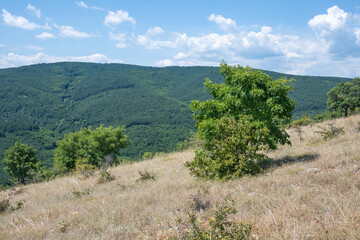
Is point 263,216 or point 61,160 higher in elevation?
point 263,216

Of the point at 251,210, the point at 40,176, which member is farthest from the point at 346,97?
the point at 40,176

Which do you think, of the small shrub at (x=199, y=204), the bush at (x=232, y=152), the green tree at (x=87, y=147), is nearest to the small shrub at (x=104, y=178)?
the bush at (x=232, y=152)

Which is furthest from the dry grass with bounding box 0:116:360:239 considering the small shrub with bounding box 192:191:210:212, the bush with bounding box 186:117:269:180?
the bush with bounding box 186:117:269:180

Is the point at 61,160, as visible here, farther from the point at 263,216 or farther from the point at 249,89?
the point at 263,216

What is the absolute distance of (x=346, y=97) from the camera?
29.5m

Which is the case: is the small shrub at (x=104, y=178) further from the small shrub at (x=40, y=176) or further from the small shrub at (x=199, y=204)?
the small shrub at (x=40, y=176)

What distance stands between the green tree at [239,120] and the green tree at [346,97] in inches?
1002

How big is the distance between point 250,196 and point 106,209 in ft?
12.2

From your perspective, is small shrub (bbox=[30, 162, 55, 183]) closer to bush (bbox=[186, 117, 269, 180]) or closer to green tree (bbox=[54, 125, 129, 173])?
green tree (bbox=[54, 125, 129, 173])

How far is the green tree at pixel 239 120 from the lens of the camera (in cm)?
792

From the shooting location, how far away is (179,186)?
24.7 feet

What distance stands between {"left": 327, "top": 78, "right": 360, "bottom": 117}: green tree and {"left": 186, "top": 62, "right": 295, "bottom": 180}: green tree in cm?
2546

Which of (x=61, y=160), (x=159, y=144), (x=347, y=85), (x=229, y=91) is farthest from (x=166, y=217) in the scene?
(x=159, y=144)

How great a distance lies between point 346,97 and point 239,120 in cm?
2872
